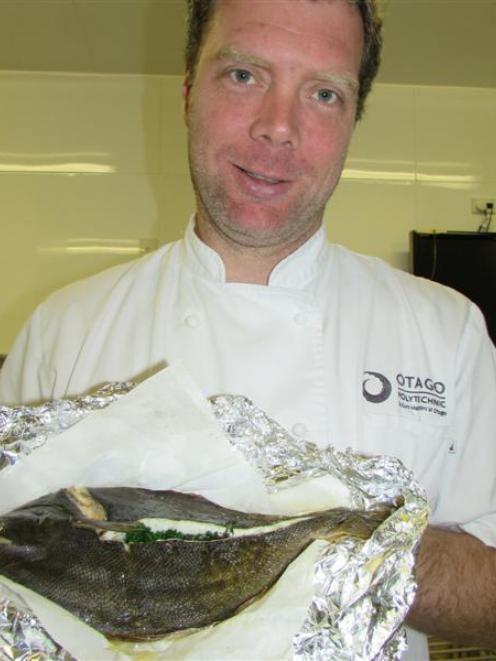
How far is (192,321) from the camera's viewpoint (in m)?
1.11

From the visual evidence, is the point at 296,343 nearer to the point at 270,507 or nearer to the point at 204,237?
the point at 204,237

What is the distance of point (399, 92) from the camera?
2.98 metres

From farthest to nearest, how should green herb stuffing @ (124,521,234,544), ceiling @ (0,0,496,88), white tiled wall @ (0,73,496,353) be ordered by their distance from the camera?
white tiled wall @ (0,73,496,353), ceiling @ (0,0,496,88), green herb stuffing @ (124,521,234,544)

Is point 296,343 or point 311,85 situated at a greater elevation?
point 311,85

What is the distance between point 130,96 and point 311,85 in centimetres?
203

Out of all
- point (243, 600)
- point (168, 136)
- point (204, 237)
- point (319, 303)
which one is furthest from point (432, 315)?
point (168, 136)

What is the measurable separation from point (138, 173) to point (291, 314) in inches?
77.1

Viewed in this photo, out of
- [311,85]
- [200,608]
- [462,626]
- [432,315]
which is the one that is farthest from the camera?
[432,315]

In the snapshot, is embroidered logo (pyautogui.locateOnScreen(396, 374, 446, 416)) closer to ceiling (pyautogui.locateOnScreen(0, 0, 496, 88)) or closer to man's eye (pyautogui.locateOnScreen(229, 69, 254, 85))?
man's eye (pyautogui.locateOnScreen(229, 69, 254, 85))

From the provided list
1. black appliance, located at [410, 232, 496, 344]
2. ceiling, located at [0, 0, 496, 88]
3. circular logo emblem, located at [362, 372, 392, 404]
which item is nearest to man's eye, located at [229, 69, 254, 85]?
Result: circular logo emblem, located at [362, 372, 392, 404]

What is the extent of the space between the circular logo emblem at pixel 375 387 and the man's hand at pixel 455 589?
23cm

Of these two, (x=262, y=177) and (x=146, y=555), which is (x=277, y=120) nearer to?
(x=262, y=177)

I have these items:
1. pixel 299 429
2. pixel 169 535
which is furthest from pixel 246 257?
pixel 169 535

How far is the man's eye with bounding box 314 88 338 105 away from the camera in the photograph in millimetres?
1089
